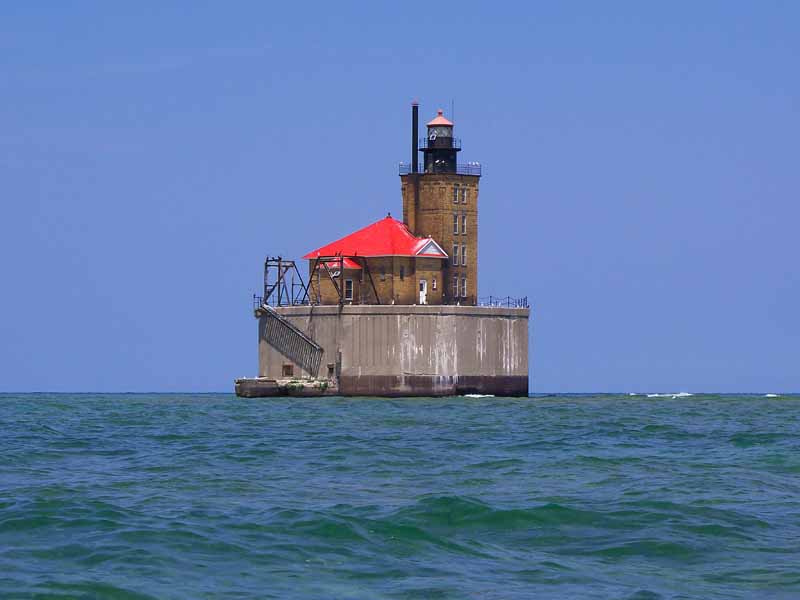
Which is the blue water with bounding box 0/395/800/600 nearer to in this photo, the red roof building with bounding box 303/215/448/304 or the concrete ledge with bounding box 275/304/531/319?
the concrete ledge with bounding box 275/304/531/319

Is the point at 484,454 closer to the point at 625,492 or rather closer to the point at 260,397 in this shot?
the point at 625,492

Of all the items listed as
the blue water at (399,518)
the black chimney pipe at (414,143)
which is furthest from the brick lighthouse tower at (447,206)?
the blue water at (399,518)

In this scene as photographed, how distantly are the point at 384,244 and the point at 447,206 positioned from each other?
16.2 feet

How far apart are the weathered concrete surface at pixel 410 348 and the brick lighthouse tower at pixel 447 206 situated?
5.98 m

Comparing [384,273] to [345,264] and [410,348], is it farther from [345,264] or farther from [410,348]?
[410,348]

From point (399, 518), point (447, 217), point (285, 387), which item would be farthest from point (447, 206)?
point (399, 518)

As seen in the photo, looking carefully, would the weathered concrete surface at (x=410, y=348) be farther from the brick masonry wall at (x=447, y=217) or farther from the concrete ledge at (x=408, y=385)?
the brick masonry wall at (x=447, y=217)

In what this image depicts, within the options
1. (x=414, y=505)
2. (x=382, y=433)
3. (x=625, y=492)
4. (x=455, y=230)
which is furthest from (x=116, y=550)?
(x=455, y=230)

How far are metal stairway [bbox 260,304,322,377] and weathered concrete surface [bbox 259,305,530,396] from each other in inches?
23.2

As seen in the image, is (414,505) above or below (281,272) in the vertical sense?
below

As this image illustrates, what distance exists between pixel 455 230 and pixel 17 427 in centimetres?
4874

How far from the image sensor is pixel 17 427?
168ft

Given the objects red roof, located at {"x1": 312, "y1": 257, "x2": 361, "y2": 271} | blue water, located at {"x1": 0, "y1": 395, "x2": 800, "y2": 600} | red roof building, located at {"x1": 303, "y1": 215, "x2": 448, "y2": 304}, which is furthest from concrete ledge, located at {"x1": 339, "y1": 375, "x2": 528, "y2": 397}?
blue water, located at {"x1": 0, "y1": 395, "x2": 800, "y2": 600}

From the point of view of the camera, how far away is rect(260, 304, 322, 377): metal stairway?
90.2m
